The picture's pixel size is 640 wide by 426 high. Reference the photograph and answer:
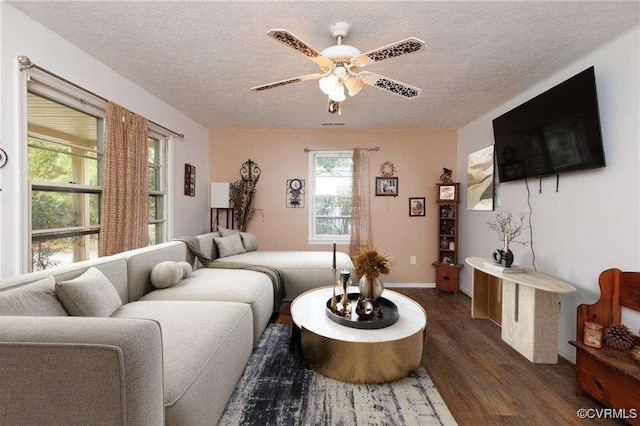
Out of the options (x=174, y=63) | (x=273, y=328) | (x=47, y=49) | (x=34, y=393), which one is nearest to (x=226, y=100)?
(x=174, y=63)

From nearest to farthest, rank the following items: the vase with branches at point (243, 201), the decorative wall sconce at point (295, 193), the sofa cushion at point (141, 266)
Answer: the sofa cushion at point (141, 266) → the vase with branches at point (243, 201) → the decorative wall sconce at point (295, 193)

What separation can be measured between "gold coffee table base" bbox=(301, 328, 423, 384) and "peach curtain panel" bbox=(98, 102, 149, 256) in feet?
6.68

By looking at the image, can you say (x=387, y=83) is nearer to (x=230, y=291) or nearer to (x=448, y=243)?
(x=230, y=291)

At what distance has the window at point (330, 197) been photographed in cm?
468

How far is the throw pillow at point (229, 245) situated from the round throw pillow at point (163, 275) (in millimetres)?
1325

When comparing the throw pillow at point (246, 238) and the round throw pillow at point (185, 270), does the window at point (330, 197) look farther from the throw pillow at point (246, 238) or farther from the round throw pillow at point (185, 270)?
the round throw pillow at point (185, 270)

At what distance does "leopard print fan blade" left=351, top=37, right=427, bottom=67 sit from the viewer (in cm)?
150

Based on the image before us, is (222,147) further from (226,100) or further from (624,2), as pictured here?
(624,2)

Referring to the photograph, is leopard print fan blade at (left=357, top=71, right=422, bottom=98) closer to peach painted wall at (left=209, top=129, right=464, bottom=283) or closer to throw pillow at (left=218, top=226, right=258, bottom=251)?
peach painted wall at (left=209, top=129, right=464, bottom=283)

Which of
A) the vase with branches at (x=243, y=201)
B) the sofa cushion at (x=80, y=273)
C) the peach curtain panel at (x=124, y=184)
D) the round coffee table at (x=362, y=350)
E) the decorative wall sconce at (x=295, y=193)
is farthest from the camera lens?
the decorative wall sconce at (x=295, y=193)

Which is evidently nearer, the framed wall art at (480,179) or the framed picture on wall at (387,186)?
the framed wall art at (480,179)

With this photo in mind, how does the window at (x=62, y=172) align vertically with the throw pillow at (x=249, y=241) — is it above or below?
above

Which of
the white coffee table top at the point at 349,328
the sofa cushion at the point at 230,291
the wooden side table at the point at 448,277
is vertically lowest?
the wooden side table at the point at 448,277

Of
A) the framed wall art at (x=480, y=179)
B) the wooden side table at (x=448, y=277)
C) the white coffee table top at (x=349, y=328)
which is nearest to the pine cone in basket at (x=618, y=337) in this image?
the white coffee table top at (x=349, y=328)
